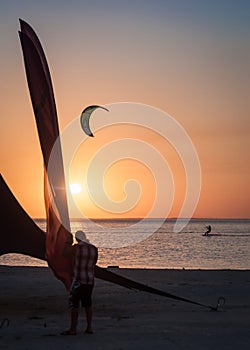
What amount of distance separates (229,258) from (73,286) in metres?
42.5

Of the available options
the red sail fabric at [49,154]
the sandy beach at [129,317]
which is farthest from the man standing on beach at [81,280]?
the red sail fabric at [49,154]

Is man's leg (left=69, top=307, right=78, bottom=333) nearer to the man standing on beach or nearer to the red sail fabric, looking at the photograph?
the man standing on beach

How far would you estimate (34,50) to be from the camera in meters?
11.7

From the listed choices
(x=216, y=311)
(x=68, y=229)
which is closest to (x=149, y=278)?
(x=216, y=311)

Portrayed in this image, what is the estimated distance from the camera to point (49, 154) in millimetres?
11570

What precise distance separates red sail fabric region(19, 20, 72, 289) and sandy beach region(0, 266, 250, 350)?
1.23 m

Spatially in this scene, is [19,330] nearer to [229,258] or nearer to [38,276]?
[38,276]

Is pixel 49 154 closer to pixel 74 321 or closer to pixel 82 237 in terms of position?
pixel 82 237

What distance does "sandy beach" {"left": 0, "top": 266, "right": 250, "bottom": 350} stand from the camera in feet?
31.8

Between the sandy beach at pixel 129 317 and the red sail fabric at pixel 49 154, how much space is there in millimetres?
1232

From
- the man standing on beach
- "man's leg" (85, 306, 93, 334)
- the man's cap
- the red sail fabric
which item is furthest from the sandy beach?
the man's cap

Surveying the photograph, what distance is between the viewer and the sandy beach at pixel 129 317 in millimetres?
9695

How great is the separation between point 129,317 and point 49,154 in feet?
11.5

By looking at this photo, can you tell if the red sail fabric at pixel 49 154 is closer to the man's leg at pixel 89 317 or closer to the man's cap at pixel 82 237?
the man's cap at pixel 82 237
